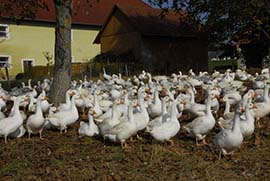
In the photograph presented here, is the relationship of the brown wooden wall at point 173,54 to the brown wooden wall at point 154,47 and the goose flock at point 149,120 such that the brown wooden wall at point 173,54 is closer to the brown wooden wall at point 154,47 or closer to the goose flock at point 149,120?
the brown wooden wall at point 154,47

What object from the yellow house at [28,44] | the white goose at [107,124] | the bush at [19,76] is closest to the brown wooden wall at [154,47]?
the yellow house at [28,44]

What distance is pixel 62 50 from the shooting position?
13.0 metres

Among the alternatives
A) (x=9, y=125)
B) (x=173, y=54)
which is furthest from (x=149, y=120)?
(x=173, y=54)

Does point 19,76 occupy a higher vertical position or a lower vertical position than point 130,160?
→ higher

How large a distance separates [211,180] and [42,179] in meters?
2.84

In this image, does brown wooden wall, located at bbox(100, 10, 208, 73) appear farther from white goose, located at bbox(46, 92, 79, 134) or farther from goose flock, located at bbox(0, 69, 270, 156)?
white goose, located at bbox(46, 92, 79, 134)

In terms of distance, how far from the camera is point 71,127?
36.3ft

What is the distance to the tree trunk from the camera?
42.4 ft

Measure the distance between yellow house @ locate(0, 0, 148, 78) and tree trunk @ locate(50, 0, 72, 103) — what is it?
2643 centimetres

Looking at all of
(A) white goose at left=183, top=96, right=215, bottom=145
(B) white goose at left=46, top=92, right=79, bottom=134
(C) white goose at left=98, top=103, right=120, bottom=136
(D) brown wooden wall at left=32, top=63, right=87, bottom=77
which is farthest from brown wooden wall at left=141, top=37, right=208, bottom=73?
(A) white goose at left=183, top=96, right=215, bottom=145

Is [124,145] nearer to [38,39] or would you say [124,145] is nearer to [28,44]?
[28,44]

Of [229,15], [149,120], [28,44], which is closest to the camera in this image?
[149,120]

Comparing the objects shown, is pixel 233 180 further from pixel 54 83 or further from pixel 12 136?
pixel 54 83

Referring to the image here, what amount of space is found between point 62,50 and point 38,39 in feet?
100
